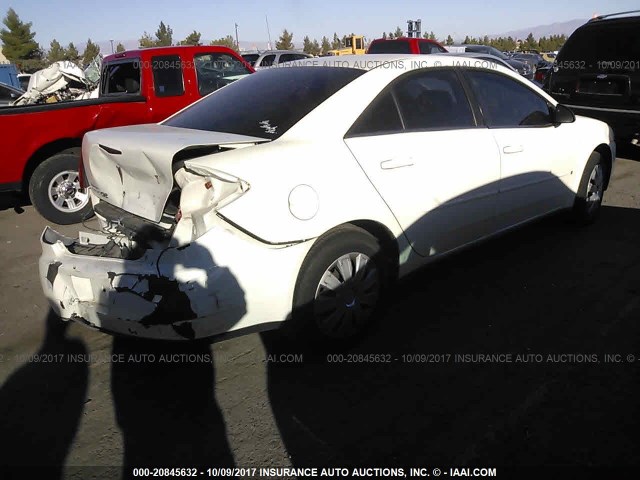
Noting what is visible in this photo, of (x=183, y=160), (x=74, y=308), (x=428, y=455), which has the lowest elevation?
(x=428, y=455)

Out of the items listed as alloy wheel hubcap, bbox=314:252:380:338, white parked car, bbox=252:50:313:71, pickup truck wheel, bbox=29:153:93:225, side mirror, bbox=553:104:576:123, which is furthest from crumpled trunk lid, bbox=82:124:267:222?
white parked car, bbox=252:50:313:71

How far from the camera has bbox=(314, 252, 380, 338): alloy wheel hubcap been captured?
2.78m

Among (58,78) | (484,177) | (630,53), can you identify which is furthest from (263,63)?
(484,177)

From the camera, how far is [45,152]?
5.48 meters

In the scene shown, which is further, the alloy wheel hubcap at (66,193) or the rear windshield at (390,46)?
the rear windshield at (390,46)

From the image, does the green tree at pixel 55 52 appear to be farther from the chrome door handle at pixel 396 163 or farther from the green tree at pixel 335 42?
the chrome door handle at pixel 396 163

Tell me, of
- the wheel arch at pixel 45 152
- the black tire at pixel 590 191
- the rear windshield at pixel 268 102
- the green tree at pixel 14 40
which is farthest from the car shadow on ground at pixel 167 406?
the green tree at pixel 14 40

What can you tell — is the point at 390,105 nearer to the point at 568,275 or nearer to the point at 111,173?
the point at 111,173

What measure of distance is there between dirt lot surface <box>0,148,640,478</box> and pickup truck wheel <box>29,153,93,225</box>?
1960mm

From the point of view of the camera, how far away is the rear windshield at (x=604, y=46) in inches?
271

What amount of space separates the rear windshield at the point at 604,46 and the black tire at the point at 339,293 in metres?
5.87

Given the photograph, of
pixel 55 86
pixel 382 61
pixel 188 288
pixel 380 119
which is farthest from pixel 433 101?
pixel 55 86

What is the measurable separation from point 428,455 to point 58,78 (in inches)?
284

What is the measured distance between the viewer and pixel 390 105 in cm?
309
